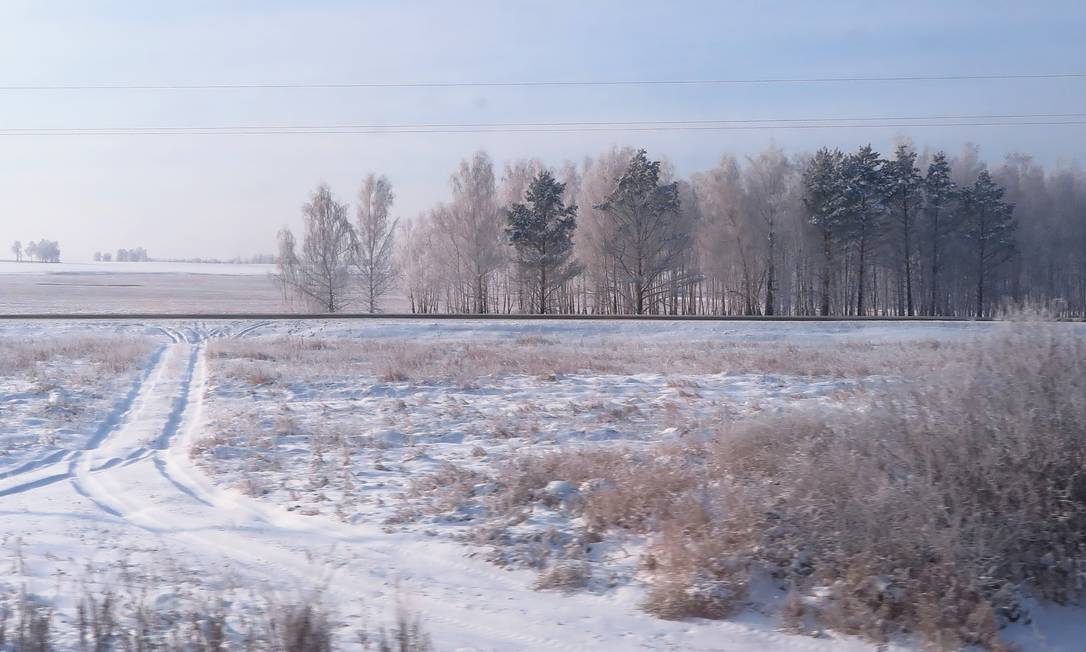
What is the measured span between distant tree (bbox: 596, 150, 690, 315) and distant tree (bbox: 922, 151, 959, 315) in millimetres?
18476

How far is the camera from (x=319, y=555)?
277 inches

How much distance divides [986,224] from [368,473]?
57.6 meters

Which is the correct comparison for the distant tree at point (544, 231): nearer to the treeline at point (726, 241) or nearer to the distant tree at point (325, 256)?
the treeline at point (726, 241)

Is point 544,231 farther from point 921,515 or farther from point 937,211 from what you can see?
point 921,515

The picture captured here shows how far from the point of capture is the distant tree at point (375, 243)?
208 ft

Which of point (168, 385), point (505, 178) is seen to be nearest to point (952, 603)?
point (168, 385)

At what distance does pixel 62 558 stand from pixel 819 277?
5829 cm

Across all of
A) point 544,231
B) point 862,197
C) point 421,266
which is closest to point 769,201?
point 862,197

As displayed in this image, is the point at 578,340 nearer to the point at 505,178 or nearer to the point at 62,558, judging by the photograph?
the point at 62,558

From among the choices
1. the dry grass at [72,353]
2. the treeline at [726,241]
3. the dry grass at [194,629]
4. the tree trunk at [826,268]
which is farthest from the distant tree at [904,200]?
the dry grass at [194,629]

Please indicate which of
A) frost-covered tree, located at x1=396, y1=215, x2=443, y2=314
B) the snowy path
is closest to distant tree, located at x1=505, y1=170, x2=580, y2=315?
frost-covered tree, located at x1=396, y1=215, x2=443, y2=314

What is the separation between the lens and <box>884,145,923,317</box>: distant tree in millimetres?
54719

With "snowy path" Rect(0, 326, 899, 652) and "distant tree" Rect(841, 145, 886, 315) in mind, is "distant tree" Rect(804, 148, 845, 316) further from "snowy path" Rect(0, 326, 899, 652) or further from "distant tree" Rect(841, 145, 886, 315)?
"snowy path" Rect(0, 326, 899, 652)

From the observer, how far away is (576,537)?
728 cm
